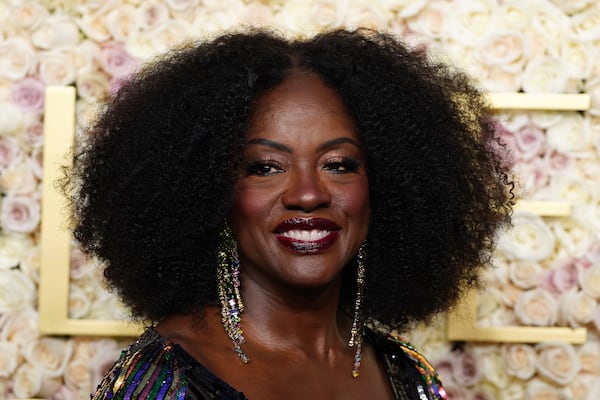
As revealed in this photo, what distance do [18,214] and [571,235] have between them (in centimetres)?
154

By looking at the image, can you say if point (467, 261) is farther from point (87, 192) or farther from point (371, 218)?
point (87, 192)

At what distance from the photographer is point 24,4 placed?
109 inches

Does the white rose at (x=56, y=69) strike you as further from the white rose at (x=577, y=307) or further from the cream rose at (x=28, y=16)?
the white rose at (x=577, y=307)

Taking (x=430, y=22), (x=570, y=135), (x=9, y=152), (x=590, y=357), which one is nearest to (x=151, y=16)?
(x=9, y=152)

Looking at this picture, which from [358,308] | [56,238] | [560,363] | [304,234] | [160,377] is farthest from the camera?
[560,363]

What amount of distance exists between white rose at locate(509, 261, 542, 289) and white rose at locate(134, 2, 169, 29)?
1.19m

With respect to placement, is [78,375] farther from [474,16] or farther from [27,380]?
[474,16]

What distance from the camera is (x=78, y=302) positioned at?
2.74 metres

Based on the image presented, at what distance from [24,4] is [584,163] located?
163 centimetres

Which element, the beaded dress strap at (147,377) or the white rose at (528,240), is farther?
the white rose at (528,240)

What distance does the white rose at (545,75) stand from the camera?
110 inches

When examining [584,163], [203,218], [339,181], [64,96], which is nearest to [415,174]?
[339,181]

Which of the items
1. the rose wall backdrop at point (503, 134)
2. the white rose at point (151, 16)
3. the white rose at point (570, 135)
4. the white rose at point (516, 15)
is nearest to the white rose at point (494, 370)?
the rose wall backdrop at point (503, 134)

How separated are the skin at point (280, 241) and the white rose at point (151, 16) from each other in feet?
3.31
